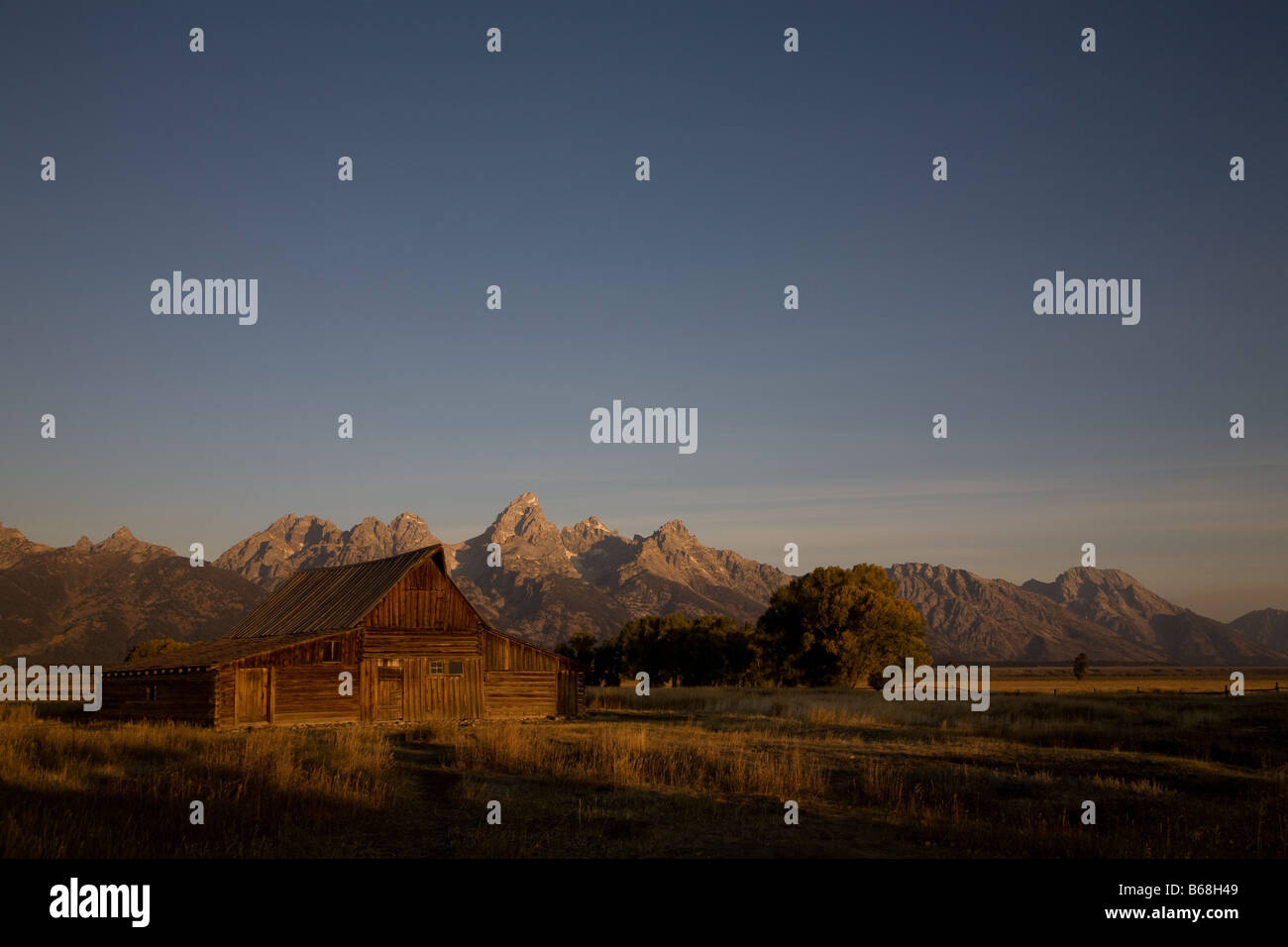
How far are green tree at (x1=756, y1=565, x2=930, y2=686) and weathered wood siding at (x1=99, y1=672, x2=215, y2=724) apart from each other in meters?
41.1

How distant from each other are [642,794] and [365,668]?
82.0ft

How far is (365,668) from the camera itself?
37.6 m

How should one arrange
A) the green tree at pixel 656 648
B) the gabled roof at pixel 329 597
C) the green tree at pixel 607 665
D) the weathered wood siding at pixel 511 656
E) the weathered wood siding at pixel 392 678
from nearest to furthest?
the weathered wood siding at pixel 392 678, the gabled roof at pixel 329 597, the weathered wood siding at pixel 511 656, the green tree at pixel 656 648, the green tree at pixel 607 665

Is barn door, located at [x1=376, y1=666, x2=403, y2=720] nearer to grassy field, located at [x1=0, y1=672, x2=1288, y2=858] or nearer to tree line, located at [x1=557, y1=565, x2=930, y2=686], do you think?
grassy field, located at [x1=0, y1=672, x2=1288, y2=858]

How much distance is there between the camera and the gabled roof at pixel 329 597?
38906mm

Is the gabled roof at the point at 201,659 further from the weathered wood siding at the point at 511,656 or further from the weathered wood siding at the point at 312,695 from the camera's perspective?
the weathered wood siding at the point at 511,656

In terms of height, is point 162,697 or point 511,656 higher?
point 511,656

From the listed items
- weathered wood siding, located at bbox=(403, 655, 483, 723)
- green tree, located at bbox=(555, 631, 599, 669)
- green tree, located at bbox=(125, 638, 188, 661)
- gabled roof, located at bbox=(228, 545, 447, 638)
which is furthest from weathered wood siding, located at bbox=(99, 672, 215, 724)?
green tree, located at bbox=(555, 631, 599, 669)

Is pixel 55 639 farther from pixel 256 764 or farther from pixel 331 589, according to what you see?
pixel 256 764

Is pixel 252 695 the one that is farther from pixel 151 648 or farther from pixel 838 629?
pixel 151 648

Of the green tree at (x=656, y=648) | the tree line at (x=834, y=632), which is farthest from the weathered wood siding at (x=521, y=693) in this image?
the green tree at (x=656, y=648)

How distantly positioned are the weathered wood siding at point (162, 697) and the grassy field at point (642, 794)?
9120mm

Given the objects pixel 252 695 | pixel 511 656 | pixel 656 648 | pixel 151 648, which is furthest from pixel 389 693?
pixel 151 648
